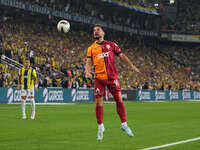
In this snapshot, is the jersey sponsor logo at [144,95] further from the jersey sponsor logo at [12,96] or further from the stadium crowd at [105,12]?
the jersey sponsor logo at [12,96]

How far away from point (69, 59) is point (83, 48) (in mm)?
7501

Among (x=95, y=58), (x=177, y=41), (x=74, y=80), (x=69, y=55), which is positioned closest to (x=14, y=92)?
(x=74, y=80)

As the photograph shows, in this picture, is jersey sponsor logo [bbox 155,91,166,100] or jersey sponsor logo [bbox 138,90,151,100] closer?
jersey sponsor logo [bbox 138,90,151,100]

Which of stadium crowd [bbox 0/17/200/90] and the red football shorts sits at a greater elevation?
stadium crowd [bbox 0/17/200/90]

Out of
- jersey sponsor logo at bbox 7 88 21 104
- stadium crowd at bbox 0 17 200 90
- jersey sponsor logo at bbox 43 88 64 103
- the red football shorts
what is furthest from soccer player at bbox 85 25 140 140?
jersey sponsor logo at bbox 43 88 64 103

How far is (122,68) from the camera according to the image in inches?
2024

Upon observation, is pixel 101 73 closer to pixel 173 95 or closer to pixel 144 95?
pixel 144 95

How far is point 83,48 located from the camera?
168 ft

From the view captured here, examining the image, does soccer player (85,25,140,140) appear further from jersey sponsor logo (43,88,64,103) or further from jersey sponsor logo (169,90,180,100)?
jersey sponsor logo (169,90,180,100)

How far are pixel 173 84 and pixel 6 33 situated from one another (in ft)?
84.3

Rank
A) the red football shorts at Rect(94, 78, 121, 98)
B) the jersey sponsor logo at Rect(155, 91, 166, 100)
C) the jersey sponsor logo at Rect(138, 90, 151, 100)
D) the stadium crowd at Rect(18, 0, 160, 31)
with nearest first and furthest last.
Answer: the red football shorts at Rect(94, 78, 121, 98) < the jersey sponsor logo at Rect(138, 90, 151, 100) < the jersey sponsor logo at Rect(155, 91, 166, 100) < the stadium crowd at Rect(18, 0, 160, 31)

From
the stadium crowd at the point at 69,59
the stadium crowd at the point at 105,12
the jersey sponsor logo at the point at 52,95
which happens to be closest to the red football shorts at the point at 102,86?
the stadium crowd at the point at 69,59

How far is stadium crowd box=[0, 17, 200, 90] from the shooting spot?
118 feet

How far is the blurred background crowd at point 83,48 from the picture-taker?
36.7 metres
